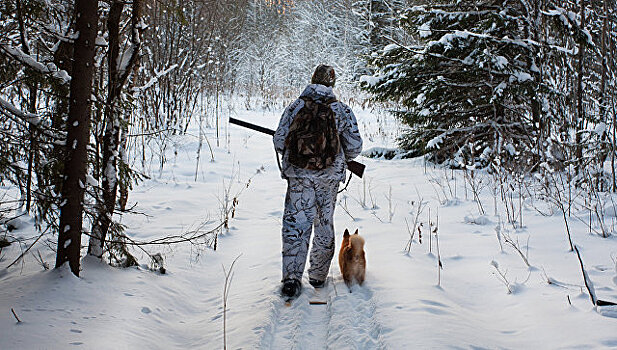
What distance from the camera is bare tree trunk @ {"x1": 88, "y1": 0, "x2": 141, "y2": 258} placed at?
10.6 feet

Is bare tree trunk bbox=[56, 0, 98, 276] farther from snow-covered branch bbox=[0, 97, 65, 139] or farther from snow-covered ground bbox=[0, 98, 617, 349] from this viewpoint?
snow-covered ground bbox=[0, 98, 617, 349]

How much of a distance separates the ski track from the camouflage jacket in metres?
0.94

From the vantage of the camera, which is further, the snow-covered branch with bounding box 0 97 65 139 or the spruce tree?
the spruce tree

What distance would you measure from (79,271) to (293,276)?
1559mm

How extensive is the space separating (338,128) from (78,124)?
1880mm

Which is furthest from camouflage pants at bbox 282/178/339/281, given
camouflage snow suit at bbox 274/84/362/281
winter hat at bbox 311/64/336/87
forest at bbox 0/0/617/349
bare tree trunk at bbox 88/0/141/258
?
bare tree trunk at bbox 88/0/141/258

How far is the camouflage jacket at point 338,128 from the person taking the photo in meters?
3.37

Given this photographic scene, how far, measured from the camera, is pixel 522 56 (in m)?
7.24

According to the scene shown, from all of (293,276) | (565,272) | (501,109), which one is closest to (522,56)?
(501,109)

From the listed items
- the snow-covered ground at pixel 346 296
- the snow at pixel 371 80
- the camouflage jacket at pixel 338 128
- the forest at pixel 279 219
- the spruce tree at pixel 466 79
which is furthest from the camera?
the snow at pixel 371 80

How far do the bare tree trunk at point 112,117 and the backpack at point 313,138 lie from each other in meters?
1.36

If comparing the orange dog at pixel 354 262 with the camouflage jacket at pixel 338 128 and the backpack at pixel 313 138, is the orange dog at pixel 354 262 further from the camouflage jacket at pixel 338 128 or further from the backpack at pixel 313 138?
the backpack at pixel 313 138

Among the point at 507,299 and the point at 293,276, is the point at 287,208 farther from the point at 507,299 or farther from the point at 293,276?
the point at 507,299

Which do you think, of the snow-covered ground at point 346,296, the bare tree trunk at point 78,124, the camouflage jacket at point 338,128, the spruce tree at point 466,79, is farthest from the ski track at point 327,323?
the spruce tree at point 466,79
